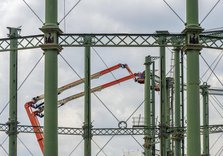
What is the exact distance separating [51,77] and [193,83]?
4058mm

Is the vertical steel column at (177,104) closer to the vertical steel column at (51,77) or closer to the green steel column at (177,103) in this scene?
the green steel column at (177,103)

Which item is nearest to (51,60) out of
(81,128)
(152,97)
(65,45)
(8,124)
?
(65,45)

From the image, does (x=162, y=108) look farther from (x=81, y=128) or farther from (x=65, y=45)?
(x=65, y=45)

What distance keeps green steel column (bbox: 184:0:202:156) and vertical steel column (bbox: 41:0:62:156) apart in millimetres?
3756

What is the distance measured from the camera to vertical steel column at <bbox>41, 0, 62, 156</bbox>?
20312 millimetres

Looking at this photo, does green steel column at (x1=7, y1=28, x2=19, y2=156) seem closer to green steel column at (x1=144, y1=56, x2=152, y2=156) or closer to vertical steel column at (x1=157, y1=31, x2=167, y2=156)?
vertical steel column at (x1=157, y1=31, x2=167, y2=156)

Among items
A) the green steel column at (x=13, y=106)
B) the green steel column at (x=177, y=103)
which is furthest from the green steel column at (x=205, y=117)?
the green steel column at (x=13, y=106)

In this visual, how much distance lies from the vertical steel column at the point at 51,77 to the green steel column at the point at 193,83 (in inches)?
148

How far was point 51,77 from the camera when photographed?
20453 mm

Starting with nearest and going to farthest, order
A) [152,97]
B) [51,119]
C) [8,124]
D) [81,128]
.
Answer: [51,119]
[8,124]
[81,128]
[152,97]

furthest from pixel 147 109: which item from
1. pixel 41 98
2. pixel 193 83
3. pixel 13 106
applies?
pixel 193 83

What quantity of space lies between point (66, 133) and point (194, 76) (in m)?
18.7

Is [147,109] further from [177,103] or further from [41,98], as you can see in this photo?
[41,98]

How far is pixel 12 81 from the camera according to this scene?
114ft
